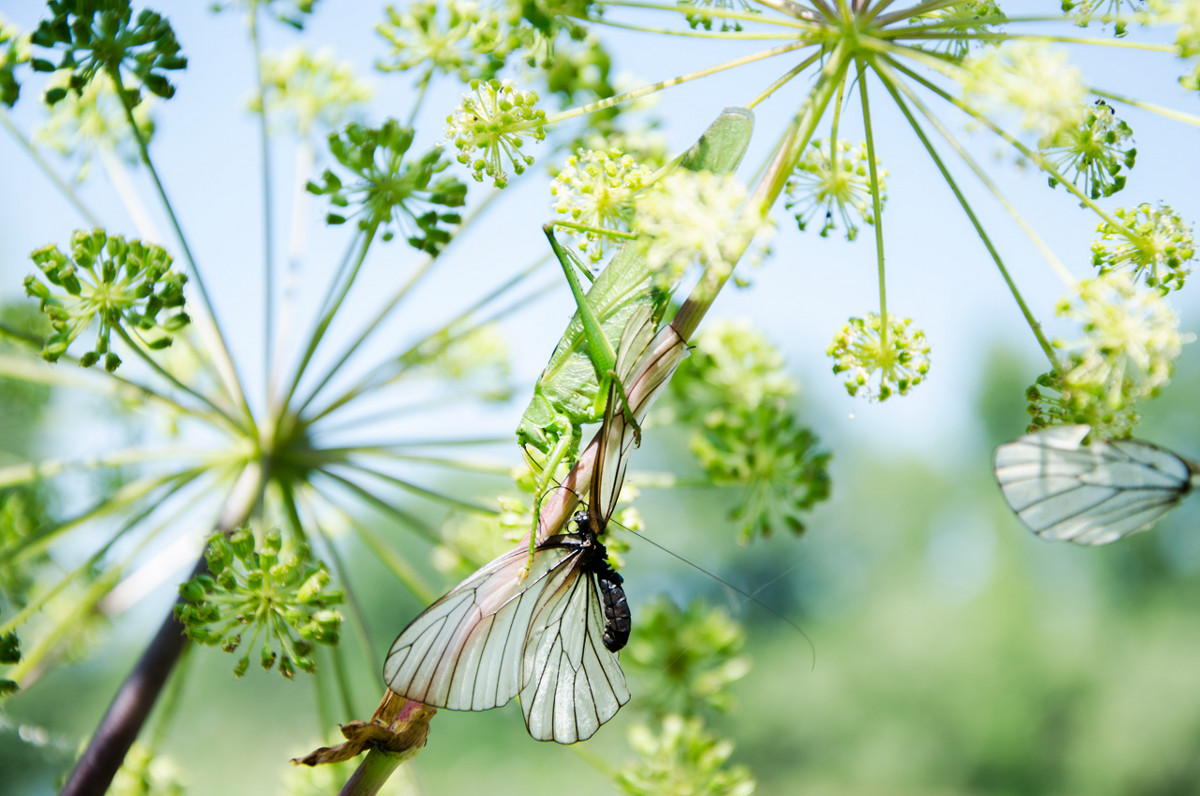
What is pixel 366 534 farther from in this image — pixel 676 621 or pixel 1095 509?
pixel 1095 509

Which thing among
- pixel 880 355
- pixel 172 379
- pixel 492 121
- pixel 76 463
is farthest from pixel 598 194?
pixel 76 463

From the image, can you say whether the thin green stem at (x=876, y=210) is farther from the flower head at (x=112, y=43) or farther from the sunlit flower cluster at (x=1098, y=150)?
the flower head at (x=112, y=43)

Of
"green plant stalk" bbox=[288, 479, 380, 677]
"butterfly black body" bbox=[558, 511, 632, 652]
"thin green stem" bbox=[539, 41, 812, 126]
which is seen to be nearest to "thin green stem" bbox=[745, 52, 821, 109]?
"thin green stem" bbox=[539, 41, 812, 126]

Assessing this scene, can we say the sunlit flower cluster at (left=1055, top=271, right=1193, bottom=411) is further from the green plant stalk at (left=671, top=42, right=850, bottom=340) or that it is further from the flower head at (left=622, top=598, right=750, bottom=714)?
the flower head at (left=622, top=598, right=750, bottom=714)


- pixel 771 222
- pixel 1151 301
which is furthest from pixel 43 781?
pixel 1151 301

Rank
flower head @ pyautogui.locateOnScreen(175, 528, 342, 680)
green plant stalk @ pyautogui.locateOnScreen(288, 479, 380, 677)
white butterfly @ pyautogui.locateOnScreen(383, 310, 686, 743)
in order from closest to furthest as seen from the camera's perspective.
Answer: white butterfly @ pyautogui.locateOnScreen(383, 310, 686, 743)
flower head @ pyautogui.locateOnScreen(175, 528, 342, 680)
green plant stalk @ pyautogui.locateOnScreen(288, 479, 380, 677)
